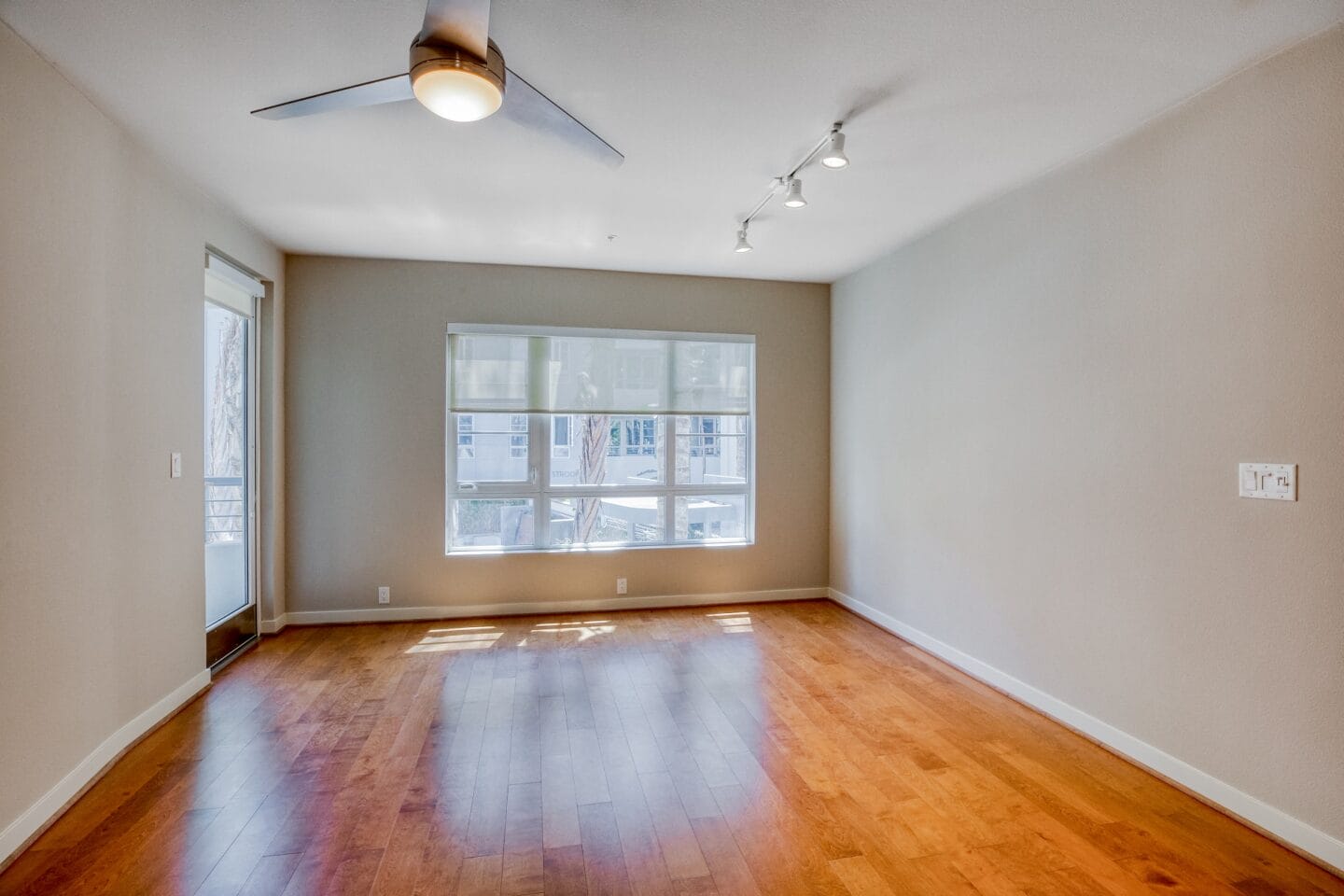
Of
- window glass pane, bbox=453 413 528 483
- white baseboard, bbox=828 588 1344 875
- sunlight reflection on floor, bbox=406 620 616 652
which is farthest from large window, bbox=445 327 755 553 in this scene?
white baseboard, bbox=828 588 1344 875

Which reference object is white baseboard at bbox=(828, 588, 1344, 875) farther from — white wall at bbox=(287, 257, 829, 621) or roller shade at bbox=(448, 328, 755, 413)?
roller shade at bbox=(448, 328, 755, 413)

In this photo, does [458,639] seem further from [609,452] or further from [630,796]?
[630,796]

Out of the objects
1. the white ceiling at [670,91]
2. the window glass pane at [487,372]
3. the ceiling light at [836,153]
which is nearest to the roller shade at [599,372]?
the window glass pane at [487,372]

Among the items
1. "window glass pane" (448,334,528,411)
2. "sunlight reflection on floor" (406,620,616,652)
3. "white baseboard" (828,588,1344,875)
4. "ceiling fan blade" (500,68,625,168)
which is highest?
"ceiling fan blade" (500,68,625,168)

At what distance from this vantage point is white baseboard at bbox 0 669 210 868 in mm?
2008

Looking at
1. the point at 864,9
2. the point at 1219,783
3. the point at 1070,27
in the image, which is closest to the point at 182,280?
the point at 864,9

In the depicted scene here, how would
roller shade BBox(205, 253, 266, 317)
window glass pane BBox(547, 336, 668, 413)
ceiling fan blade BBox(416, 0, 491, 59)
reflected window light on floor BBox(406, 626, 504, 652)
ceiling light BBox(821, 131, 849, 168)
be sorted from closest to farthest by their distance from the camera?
1. ceiling fan blade BBox(416, 0, 491, 59)
2. ceiling light BBox(821, 131, 849, 168)
3. roller shade BBox(205, 253, 266, 317)
4. reflected window light on floor BBox(406, 626, 504, 652)
5. window glass pane BBox(547, 336, 668, 413)

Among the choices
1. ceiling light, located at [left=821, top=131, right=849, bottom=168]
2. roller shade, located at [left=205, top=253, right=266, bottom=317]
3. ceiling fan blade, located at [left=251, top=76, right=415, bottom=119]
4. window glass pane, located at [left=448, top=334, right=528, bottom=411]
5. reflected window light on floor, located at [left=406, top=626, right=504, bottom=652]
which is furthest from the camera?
window glass pane, located at [left=448, top=334, right=528, bottom=411]

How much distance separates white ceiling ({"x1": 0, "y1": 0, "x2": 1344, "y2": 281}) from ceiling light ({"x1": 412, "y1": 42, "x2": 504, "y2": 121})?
438mm

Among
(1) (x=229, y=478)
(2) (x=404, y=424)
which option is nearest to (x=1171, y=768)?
(2) (x=404, y=424)

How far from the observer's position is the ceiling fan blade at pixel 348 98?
190 centimetres

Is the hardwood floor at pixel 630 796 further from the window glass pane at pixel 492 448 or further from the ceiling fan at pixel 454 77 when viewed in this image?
the ceiling fan at pixel 454 77

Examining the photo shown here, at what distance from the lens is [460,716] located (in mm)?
3029

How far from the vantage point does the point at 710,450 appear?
5.14m
